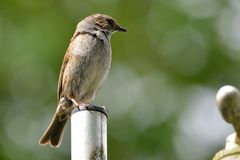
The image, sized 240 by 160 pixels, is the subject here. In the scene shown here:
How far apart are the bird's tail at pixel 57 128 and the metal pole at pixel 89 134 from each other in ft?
10.2

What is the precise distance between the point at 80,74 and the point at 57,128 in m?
0.50

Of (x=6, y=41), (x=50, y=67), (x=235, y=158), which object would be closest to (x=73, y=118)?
(x=235, y=158)

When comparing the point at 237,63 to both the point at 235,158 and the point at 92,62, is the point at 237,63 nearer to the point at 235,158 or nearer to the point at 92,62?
the point at 92,62

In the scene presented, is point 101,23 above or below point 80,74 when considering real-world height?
above

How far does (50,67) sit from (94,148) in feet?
27.6

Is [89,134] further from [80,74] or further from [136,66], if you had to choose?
[136,66]

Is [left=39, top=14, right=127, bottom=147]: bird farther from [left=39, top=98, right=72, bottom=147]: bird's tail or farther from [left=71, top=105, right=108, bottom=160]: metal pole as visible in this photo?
[left=71, top=105, right=108, bottom=160]: metal pole

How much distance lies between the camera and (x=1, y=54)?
42.6 ft

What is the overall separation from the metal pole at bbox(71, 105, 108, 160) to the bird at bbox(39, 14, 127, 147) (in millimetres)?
3111

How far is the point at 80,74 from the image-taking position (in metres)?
7.82

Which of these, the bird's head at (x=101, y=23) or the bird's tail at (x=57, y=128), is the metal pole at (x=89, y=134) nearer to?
the bird's tail at (x=57, y=128)

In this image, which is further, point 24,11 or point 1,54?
point 24,11

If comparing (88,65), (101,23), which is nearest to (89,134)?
(88,65)

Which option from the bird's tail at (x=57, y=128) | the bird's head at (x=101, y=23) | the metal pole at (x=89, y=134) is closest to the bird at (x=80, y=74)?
the bird's tail at (x=57, y=128)
